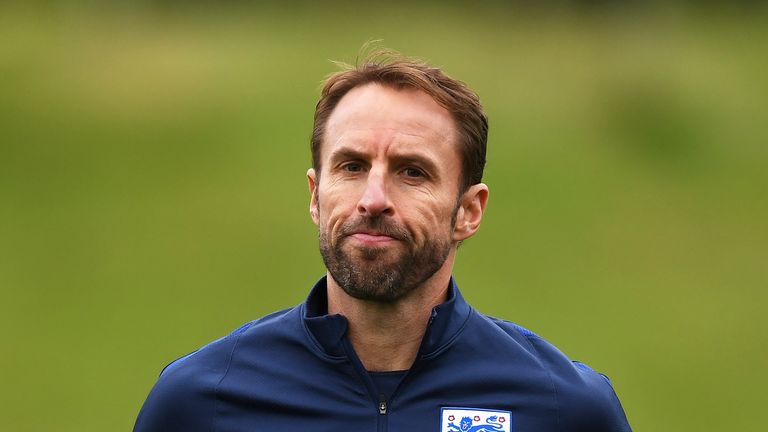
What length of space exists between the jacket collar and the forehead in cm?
47

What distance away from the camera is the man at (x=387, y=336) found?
3623mm

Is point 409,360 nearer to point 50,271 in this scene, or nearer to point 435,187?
point 435,187

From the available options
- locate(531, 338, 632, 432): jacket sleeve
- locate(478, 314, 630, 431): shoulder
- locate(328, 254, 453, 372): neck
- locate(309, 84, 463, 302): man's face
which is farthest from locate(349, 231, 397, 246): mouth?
locate(531, 338, 632, 432): jacket sleeve

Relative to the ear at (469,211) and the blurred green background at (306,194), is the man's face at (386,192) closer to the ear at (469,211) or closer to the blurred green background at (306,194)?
the ear at (469,211)

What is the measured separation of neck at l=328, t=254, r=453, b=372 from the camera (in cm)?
374

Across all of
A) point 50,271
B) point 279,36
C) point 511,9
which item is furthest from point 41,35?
point 511,9

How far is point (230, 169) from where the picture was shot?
18.9 meters

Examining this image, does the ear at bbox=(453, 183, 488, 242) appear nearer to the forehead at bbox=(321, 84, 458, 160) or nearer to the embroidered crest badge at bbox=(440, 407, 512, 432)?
the forehead at bbox=(321, 84, 458, 160)

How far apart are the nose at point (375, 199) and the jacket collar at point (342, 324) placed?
0.36 meters

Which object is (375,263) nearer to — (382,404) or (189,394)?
(382,404)

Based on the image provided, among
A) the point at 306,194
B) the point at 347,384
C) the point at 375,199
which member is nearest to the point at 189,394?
the point at 347,384

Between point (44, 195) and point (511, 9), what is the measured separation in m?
8.57

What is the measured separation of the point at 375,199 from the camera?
3.58 metres

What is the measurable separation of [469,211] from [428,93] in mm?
434
